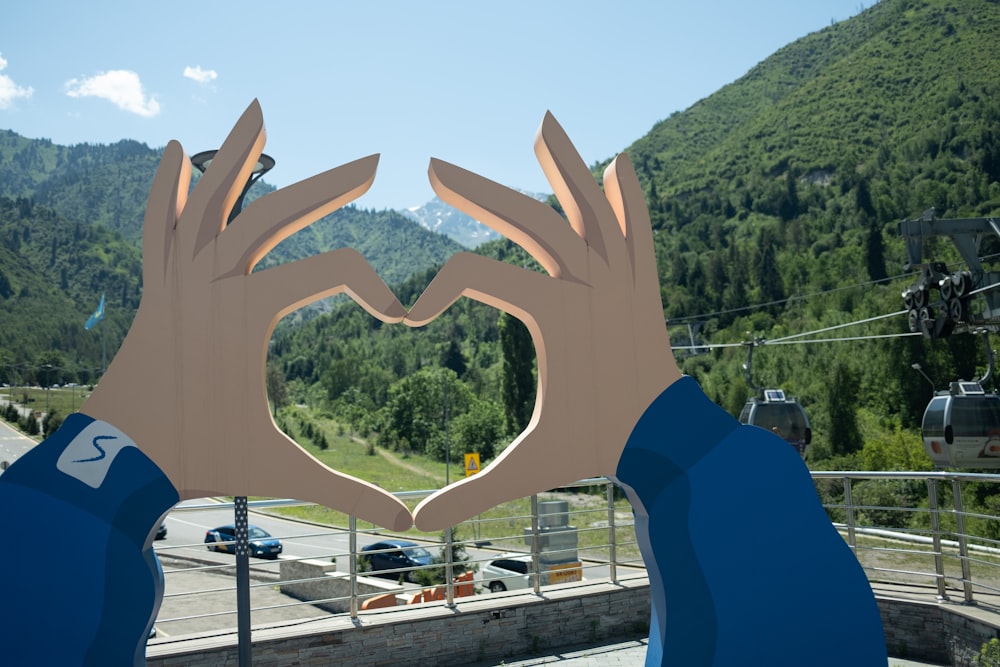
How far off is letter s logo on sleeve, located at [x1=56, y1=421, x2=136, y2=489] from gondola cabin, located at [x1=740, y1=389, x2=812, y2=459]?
15.6 metres

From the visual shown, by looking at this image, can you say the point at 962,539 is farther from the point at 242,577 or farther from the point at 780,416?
the point at 780,416

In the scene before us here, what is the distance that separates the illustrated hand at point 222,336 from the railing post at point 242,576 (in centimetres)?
47

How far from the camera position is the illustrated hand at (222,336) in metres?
4.99

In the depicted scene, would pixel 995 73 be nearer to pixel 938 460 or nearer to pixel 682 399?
pixel 938 460

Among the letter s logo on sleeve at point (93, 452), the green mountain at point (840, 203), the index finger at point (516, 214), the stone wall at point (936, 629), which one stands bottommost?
the stone wall at point (936, 629)

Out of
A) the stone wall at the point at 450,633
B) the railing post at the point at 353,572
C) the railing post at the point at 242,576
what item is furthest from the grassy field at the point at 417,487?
the railing post at the point at 242,576

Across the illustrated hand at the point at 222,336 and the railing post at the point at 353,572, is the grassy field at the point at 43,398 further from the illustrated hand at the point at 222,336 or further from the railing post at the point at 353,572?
the illustrated hand at the point at 222,336

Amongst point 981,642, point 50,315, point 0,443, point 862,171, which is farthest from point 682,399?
point 50,315

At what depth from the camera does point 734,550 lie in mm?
5234

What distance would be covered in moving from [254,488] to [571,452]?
6.48 ft

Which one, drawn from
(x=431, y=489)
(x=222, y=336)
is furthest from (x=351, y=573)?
(x=431, y=489)

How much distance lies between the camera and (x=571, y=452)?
17.5 feet

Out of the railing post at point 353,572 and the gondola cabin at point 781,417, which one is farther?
the gondola cabin at point 781,417

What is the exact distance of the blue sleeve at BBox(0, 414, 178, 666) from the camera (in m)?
4.63
